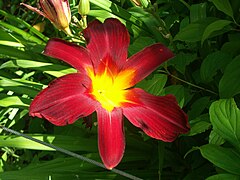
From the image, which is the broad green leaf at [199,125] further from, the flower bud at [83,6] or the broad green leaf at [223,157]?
the flower bud at [83,6]

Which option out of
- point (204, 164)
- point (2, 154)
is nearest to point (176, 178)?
point (204, 164)

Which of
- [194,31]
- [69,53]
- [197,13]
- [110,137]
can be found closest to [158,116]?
[110,137]

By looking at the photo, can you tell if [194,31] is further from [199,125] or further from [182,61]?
[199,125]

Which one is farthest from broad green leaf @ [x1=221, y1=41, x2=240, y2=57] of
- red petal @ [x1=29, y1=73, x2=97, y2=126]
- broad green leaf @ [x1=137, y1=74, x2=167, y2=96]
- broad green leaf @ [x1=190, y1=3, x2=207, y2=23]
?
red petal @ [x1=29, y1=73, x2=97, y2=126]

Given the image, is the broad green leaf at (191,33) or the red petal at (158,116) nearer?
the red petal at (158,116)

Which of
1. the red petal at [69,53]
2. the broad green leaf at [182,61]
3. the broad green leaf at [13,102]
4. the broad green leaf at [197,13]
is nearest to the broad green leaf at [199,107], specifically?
the broad green leaf at [182,61]

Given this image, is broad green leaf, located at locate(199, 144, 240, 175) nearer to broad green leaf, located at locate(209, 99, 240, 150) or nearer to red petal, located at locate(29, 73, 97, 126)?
broad green leaf, located at locate(209, 99, 240, 150)
